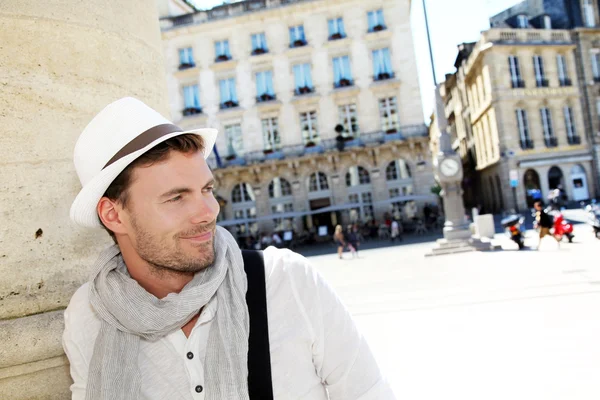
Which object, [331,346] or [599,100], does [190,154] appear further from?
[599,100]

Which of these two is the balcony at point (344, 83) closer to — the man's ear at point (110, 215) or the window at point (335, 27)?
the window at point (335, 27)

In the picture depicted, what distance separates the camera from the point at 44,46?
183 cm

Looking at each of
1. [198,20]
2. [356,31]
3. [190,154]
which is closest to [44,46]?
[190,154]

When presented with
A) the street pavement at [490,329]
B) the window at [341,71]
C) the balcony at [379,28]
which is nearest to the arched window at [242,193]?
the window at [341,71]

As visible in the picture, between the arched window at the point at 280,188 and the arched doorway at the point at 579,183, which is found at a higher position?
the arched window at the point at 280,188

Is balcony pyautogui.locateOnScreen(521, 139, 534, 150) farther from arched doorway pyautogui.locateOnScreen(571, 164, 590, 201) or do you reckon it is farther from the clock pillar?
the clock pillar

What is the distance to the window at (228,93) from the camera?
98.0 ft

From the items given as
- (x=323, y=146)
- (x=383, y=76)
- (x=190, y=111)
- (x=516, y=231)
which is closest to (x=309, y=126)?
(x=323, y=146)

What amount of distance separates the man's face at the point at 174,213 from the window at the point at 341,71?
2821 cm

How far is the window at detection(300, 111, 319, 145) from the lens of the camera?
1145 inches

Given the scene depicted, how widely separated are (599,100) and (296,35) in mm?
20460

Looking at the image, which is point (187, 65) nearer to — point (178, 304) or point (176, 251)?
point (176, 251)

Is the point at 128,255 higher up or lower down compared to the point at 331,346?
higher up

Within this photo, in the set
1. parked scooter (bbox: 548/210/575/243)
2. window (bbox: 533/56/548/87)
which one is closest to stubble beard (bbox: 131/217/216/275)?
parked scooter (bbox: 548/210/575/243)
